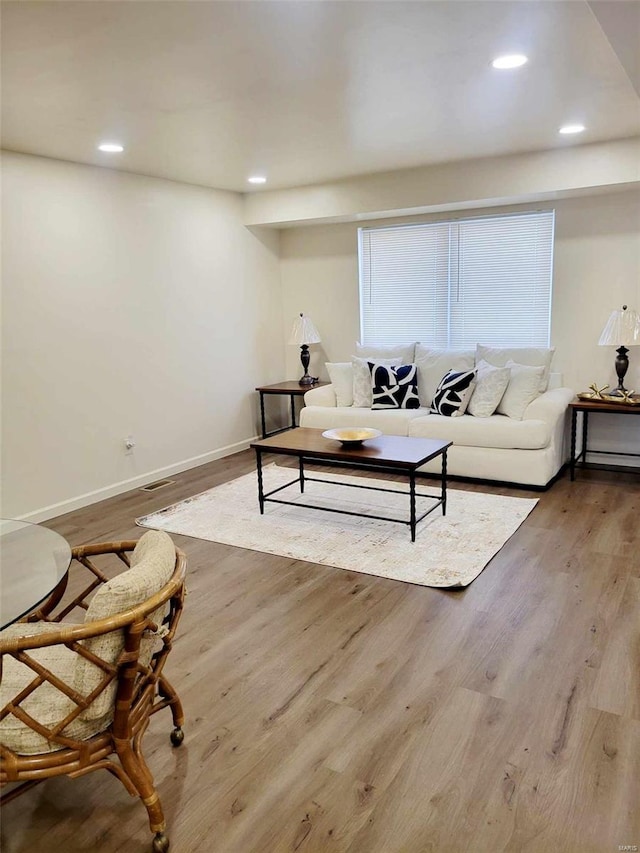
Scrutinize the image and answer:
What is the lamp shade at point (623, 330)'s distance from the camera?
14.9 ft

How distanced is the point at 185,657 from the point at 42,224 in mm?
3122

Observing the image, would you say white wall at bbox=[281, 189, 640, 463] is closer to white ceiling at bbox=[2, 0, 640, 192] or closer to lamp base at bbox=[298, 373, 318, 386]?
white ceiling at bbox=[2, 0, 640, 192]

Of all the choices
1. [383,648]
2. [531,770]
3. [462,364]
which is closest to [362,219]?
[462,364]

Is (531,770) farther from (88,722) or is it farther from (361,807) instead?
(88,722)

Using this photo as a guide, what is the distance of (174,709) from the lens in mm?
2061

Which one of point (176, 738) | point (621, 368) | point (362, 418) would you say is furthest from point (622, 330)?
point (176, 738)

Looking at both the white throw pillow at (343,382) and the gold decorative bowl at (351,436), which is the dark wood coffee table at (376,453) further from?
the white throw pillow at (343,382)

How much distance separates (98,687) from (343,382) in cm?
442

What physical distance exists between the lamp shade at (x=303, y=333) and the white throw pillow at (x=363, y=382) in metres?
0.69

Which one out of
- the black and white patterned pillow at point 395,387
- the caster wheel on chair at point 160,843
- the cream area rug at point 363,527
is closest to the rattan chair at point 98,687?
the caster wheel on chair at point 160,843

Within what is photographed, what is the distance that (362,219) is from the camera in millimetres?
5930

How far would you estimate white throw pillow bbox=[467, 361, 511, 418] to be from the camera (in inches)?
193

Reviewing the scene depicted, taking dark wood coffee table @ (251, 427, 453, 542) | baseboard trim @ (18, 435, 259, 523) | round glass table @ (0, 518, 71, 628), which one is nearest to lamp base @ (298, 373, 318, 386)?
baseboard trim @ (18, 435, 259, 523)

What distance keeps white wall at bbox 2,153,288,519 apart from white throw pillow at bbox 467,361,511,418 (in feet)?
7.88
